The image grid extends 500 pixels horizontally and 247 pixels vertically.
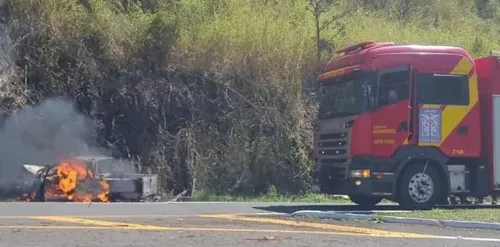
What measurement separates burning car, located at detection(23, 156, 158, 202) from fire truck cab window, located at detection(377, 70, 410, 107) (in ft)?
23.1

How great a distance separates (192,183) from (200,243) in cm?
1321

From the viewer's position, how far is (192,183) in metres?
25.8

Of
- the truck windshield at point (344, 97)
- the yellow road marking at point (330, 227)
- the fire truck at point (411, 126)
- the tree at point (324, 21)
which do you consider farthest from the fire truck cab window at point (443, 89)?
the tree at point (324, 21)

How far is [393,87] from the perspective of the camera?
63.5 ft

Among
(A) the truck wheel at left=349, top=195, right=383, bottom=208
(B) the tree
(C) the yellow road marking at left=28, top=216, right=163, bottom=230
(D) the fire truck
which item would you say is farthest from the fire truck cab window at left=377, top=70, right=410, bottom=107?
(B) the tree

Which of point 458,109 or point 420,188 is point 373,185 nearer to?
point 420,188

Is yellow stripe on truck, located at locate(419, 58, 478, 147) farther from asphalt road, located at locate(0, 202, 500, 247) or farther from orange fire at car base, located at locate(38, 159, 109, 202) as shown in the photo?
orange fire at car base, located at locate(38, 159, 109, 202)

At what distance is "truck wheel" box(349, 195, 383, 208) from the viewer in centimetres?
2069

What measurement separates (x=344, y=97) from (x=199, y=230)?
22.1 feet

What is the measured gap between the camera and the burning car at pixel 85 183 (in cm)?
2205

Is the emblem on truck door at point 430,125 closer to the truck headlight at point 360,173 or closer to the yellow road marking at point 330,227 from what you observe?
the truck headlight at point 360,173

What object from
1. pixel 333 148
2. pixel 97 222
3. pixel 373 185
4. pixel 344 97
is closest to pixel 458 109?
pixel 344 97

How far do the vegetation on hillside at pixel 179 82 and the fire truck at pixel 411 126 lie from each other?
6.41 m

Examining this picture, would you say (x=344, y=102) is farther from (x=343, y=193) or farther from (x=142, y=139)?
A: (x=142, y=139)
